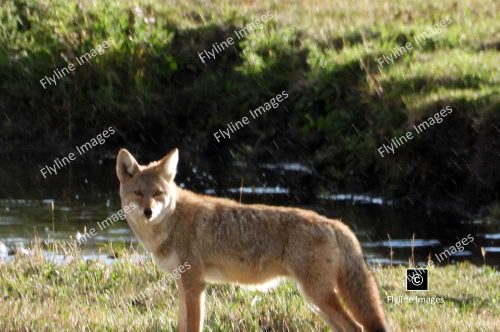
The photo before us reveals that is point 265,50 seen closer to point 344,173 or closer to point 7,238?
point 344,173

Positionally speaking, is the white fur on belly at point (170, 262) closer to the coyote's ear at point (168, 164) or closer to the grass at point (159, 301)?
the grass at point (159, 301)

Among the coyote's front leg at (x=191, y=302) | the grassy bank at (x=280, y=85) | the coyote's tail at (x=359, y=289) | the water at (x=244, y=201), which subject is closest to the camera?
the coyote's tail at (x=359, y=289)

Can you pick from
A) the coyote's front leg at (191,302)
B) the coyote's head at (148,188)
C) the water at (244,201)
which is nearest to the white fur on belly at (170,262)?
the coyote's front leg at (191,302)

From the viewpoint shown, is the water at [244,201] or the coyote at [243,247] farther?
the water at [244,201]

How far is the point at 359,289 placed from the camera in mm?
8266

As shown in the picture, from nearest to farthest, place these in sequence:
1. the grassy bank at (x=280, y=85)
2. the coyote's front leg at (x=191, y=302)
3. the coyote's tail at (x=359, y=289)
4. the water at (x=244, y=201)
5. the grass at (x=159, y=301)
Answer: the coyote's tail at (x=359, y=289)
the coyote's front leg at (x=191, y=302)
the grass at (x=159, y=301)
the water at (x=244, y=201)
the grassy bank at (x=280, y=85)

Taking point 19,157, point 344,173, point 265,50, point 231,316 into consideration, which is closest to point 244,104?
point 265,50

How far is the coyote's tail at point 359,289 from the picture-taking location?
822 cm

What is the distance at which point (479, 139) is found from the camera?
16.8 metres

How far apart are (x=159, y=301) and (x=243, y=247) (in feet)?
6.25

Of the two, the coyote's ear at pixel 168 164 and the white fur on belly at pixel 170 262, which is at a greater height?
the coyote's ear at pixel 168 164

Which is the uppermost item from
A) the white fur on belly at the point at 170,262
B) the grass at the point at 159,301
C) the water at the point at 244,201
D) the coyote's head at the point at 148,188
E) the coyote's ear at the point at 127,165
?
the coyote's ear at the point at 127,165

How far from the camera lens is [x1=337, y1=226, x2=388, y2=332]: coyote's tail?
822 centimetres

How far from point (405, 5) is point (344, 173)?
590cm
